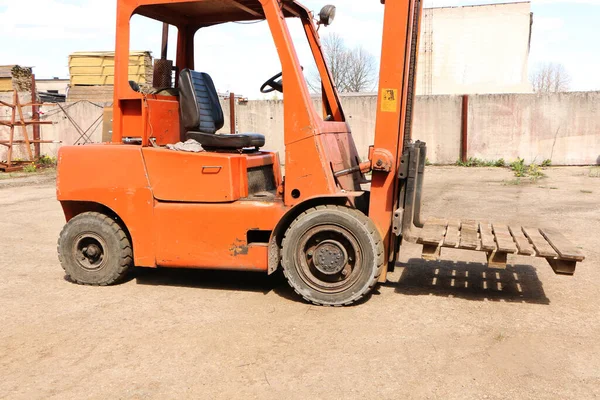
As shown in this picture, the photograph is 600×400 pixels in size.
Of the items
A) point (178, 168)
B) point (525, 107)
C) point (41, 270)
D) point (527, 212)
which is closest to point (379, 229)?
point (178, 168)

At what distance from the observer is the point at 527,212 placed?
10031mm

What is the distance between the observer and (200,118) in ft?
19.2

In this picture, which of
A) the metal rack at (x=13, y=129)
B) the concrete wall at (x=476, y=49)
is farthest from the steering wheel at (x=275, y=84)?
the concrete wall at (x=476, y=49)

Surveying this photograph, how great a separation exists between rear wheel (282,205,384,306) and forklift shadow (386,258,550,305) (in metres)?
0.70

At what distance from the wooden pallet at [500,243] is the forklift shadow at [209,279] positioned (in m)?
1.57

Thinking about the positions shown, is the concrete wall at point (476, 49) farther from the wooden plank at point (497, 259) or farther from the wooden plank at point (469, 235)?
the wooden plank at point (497, 259)

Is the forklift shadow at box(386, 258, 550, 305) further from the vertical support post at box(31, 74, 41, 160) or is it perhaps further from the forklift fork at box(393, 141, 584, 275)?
the vertical support post at box(31, 74, 41, 160)

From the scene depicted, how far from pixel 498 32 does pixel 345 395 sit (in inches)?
1436

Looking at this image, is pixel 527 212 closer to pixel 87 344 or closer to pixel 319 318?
pixel 319 318

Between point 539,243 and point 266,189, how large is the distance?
2.52 meters

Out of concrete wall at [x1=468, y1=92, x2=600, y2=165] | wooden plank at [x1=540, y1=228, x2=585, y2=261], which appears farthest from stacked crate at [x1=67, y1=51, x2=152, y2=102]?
wooden plank at [x1=540, y1=228, x2=585, y2=261]

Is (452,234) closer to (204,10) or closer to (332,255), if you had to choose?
(332,255)

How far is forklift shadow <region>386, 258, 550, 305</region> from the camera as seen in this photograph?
5523 mm

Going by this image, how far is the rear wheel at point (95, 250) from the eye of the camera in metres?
5.84
